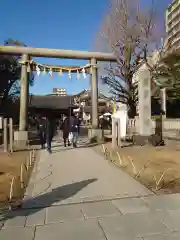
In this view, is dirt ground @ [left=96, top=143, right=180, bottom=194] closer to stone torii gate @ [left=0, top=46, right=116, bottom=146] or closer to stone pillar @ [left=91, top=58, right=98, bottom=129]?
stone pillar @ [left=91, top=58, right=98, bottom=129]

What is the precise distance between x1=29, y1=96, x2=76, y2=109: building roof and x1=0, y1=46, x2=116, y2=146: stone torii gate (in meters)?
28.3

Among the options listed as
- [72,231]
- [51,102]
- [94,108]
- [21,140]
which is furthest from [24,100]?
[51,102]

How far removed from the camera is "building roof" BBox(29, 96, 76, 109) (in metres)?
44.5

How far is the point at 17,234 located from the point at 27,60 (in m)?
12.2

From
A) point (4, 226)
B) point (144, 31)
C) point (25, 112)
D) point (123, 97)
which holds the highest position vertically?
point (144, 31)

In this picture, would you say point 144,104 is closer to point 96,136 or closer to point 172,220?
point 96,136

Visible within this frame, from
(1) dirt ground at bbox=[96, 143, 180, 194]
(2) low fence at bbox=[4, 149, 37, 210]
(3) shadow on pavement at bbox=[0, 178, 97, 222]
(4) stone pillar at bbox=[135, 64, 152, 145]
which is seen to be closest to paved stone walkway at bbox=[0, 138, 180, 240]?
(3) shadow on pavement at bbox=[0, 178, 97, 222]

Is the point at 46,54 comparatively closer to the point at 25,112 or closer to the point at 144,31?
the point at 25,112

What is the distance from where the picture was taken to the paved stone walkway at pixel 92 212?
3818 millimetres

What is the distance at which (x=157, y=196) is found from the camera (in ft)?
18.0

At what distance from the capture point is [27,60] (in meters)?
14.8

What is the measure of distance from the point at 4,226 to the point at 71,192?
Result: 202cm

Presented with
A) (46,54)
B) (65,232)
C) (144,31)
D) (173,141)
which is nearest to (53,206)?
(65,232)

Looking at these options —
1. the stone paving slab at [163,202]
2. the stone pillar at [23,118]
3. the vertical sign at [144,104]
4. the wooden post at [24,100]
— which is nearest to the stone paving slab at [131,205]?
the stone paving slab at [163,202]
